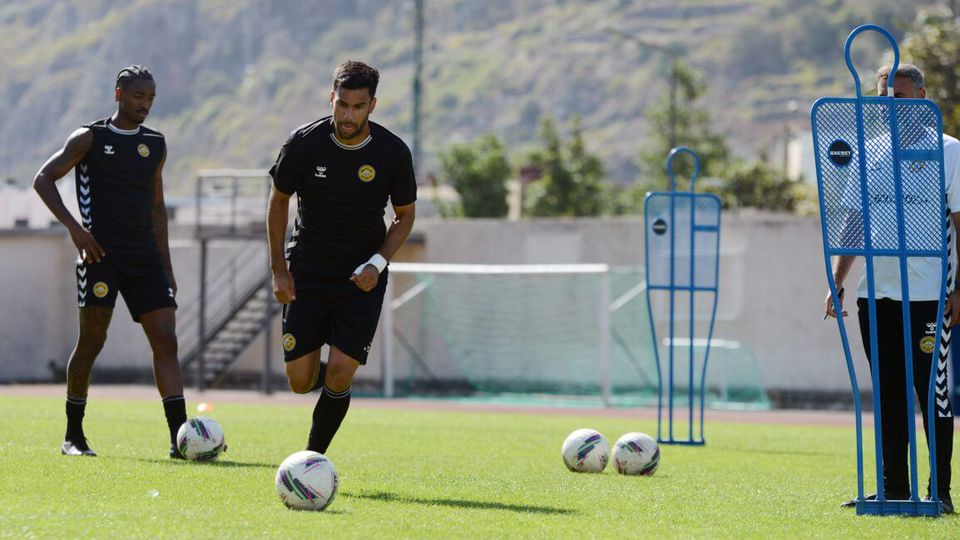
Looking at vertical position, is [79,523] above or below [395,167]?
below

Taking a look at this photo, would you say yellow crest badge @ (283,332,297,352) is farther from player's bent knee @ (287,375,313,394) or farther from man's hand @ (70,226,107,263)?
man's hand @ (70,226,107,263)

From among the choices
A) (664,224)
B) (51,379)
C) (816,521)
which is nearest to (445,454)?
(664,224)

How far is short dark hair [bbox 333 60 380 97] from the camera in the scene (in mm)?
8305

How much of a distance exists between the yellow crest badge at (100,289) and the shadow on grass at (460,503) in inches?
102

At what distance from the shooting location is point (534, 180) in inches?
3155

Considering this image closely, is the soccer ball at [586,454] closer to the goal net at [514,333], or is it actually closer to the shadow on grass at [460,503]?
the shadow on grass at [460,503]

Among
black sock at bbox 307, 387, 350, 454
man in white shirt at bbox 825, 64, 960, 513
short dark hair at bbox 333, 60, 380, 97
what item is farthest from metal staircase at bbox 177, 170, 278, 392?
man in white shirt at bbox 825, 64, 960, 513

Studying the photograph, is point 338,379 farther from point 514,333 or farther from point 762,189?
point 762,189

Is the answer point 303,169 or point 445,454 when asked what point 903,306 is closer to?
point 303,169

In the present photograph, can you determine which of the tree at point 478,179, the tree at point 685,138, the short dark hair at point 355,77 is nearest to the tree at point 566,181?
the tree at point 478,179

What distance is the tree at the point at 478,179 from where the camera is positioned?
253ft

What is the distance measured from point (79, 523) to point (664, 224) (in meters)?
8.71

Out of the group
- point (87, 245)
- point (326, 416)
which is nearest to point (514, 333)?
point (87, 245)

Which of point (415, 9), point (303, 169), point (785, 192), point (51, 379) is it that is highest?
point (415, 9)
